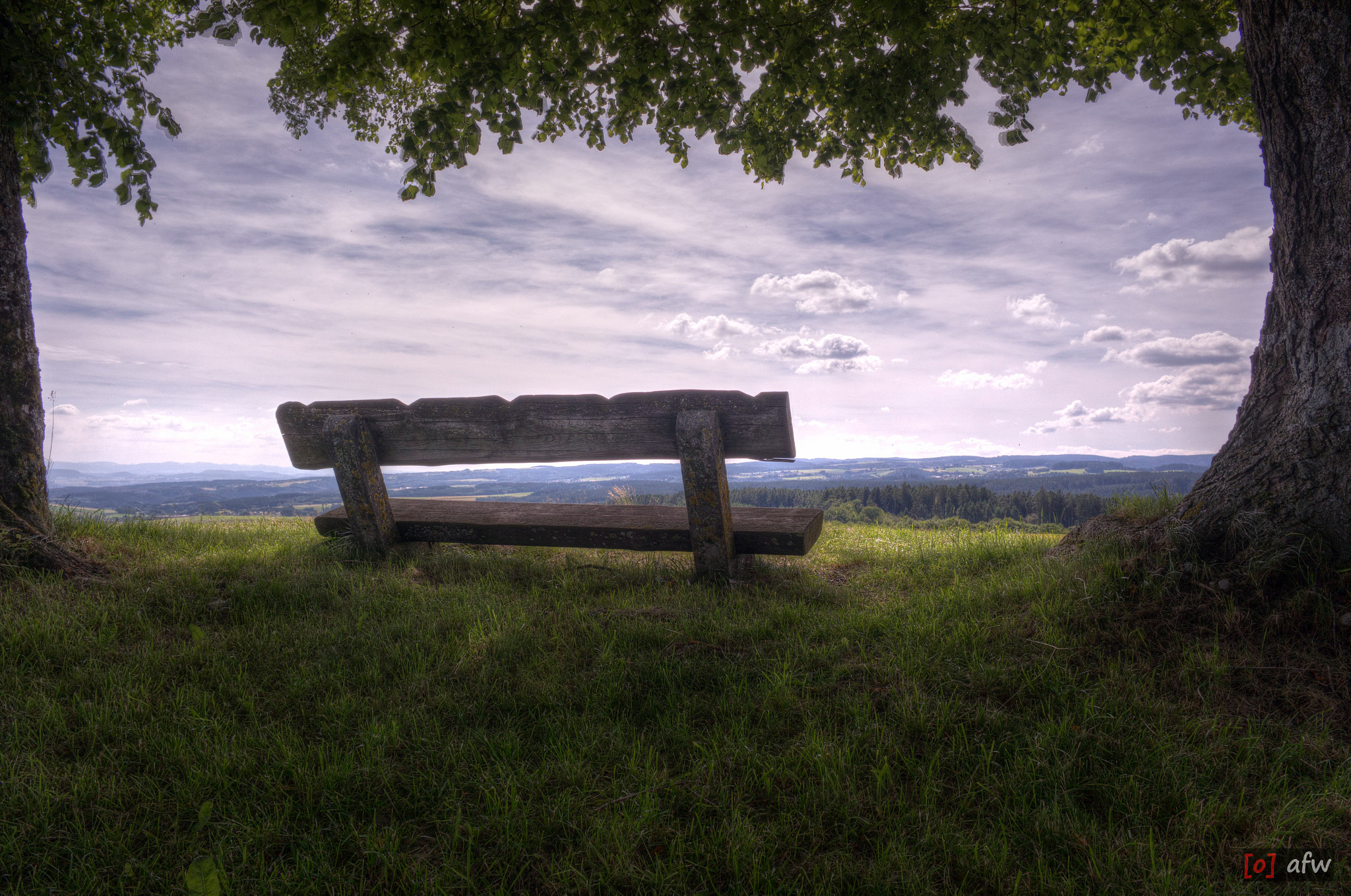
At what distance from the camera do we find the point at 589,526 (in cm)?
450

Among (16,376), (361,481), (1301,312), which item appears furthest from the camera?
(361,481)

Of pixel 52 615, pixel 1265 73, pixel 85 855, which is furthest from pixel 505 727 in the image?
pixel 1265 73

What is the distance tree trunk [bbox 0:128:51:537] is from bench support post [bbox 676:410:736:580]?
4.72 metres

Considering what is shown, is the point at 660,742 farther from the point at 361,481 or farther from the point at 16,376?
the point at 16,376

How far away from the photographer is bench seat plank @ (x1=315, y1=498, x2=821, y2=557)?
4254mm

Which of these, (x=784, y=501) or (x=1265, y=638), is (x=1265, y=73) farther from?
(x=784, y=501)

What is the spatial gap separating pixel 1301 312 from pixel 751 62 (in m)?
4.37

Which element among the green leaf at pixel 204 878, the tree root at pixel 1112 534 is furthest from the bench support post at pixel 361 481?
the tree root at pixel 1112 534

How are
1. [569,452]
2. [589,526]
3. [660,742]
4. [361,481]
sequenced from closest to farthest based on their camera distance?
[660,742], [569,452], [589,526], [361,481]

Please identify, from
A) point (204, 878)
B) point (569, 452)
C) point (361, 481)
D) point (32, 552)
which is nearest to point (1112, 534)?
point (569, 452)

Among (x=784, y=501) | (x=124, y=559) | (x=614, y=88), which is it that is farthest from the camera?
(x=784, y=501)

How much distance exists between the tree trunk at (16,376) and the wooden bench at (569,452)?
1661 millimetres

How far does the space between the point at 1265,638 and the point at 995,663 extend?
1330mm

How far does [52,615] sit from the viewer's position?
10.5 ft
